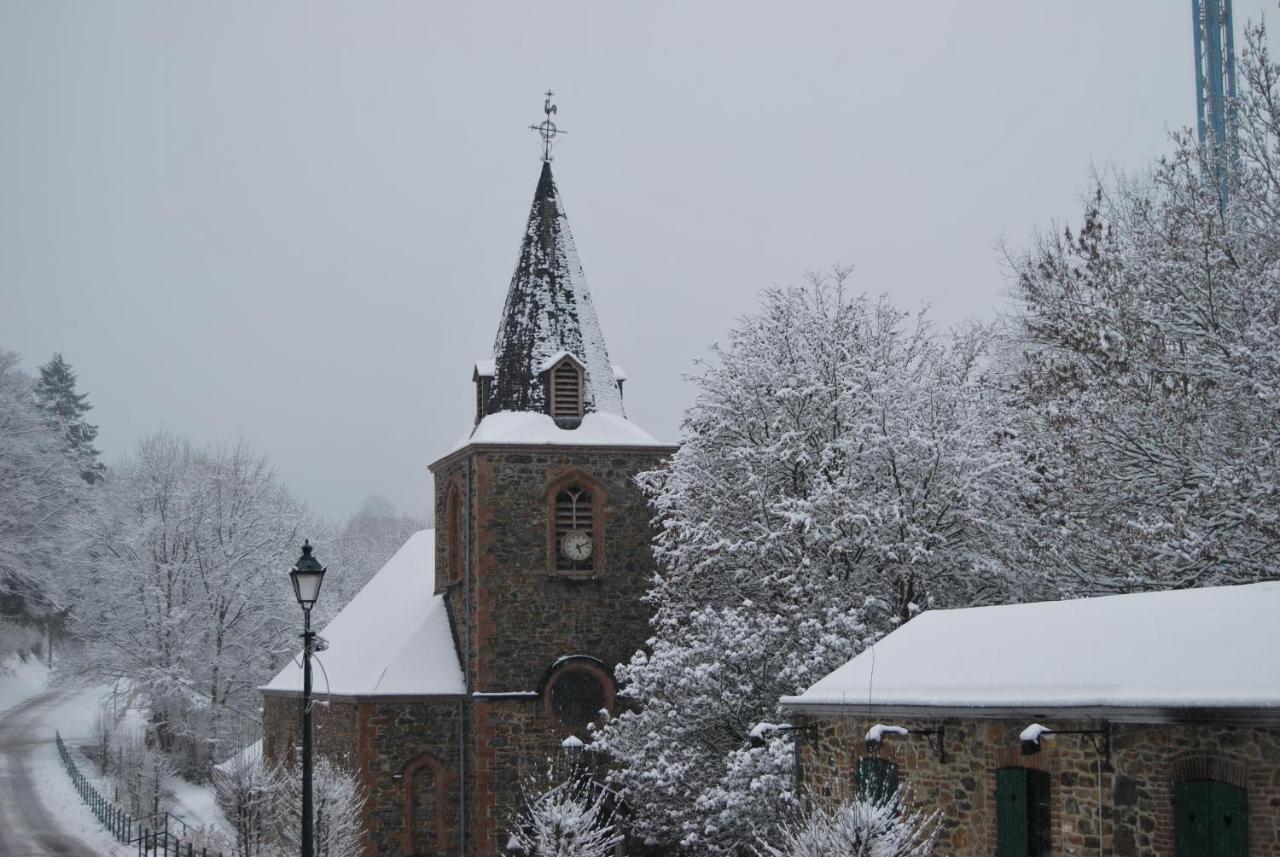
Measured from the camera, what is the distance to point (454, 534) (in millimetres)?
29750

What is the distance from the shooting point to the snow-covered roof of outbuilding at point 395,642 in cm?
2780

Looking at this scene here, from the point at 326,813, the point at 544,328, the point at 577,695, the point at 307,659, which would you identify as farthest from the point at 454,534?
the point at 307,659

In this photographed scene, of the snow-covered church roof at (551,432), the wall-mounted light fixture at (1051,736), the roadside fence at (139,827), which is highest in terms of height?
the snow-covered church roof at (551,432)

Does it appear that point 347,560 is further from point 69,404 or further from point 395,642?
point 395,642

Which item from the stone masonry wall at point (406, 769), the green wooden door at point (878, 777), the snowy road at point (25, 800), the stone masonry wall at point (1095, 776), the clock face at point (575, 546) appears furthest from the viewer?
the clock face at point (575, 546)

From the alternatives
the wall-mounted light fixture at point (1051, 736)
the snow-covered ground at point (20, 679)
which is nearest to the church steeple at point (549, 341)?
the wall-mounted light fixture at point (1051, 736)

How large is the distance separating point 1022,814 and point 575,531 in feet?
53.1

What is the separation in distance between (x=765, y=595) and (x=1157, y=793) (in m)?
12.7

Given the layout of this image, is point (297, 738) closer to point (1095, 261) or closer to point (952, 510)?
point (952, 510)

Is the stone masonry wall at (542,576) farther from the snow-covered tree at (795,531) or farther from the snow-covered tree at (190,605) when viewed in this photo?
the snow-covered tree at (190,605)

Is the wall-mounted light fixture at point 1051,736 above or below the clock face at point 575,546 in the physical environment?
below

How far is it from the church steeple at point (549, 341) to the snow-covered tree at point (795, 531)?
3.86 m

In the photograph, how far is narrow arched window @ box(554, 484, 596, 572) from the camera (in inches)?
1120

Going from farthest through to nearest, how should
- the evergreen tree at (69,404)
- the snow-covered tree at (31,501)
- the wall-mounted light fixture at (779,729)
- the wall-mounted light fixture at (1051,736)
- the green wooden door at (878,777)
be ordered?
the evergreen tree at (69,404) → the snow-covered tree at (31,501) → the wall-mounted light fixture at (779,729) → the green wooden door at (878,777) → the wall-mounted light fixture at (1051,736)
